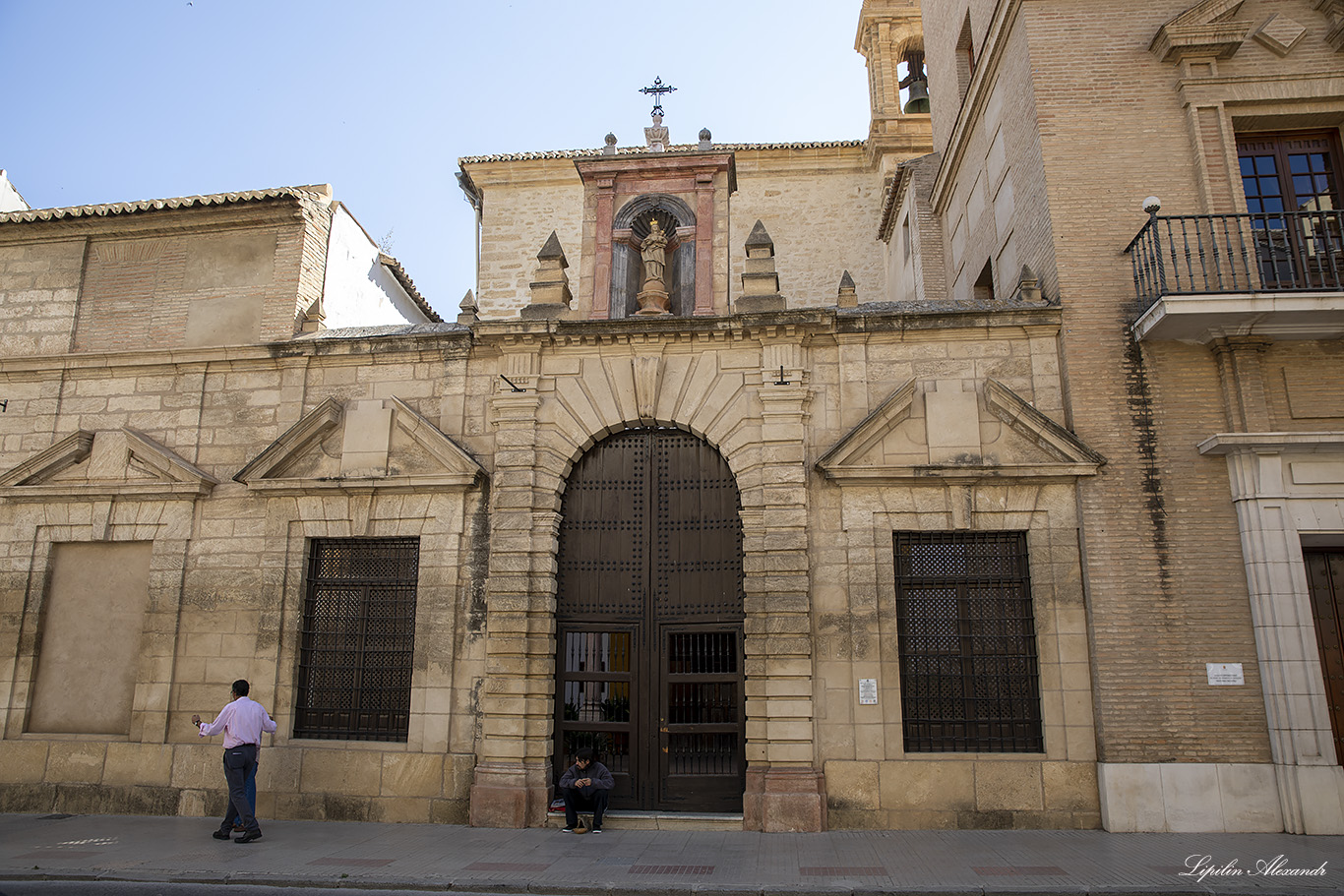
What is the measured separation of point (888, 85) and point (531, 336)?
12.9 metres

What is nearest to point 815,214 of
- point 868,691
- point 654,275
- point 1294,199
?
point 654,275

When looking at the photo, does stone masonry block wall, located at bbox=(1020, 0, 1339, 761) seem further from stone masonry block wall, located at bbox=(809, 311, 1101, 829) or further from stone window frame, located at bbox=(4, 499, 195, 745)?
stone window frame, located at bbox=(4, 499, 195, 745)

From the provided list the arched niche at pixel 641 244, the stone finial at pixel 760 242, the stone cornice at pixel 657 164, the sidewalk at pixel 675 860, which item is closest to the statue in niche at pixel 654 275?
the arched niche at pixel 641 244

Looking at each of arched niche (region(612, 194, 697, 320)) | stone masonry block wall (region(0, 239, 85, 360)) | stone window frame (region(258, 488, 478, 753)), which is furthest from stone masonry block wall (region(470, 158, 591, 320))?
stone window frame (region(258, 488, 478, 753))

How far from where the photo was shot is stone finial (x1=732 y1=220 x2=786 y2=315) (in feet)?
31.7

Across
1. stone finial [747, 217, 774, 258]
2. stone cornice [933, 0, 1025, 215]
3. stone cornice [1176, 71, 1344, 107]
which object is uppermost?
stone cornice [933, 0, 1025, 215]

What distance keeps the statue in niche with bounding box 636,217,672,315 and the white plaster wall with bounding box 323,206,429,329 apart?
4.27 metres

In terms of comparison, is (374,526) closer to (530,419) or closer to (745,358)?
(530,419)

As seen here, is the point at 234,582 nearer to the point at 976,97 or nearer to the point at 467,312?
the point at 467,312

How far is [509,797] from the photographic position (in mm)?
8688

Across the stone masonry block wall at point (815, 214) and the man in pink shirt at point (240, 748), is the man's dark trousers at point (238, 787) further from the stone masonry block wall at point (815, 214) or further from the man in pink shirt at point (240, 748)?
the stone masonry block wall at point (815, 214)

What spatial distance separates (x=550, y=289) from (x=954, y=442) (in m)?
4.86

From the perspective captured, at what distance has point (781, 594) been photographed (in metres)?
8.91

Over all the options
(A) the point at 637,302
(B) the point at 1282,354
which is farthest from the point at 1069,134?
(A) the point at 637,302
